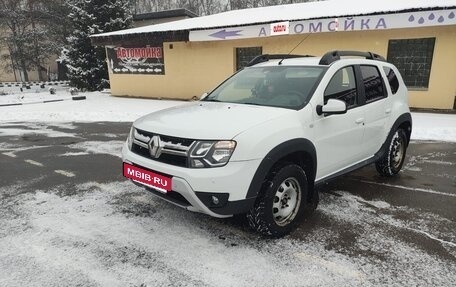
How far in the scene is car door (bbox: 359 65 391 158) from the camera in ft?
14.9

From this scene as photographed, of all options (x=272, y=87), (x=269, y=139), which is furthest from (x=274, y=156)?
(x=272, y=87)

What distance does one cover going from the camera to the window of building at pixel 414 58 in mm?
11695

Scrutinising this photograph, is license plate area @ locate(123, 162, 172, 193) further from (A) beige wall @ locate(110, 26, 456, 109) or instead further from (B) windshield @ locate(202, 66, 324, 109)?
(A) beige wall @ locate(110, 26, 456, 109)

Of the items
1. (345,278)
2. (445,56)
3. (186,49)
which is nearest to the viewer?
(345,278)

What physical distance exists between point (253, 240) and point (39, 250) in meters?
2.05

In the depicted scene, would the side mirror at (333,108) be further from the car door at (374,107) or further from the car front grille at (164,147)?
the car front grille at (164,147)

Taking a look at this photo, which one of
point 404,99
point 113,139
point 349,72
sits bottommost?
point 113,139

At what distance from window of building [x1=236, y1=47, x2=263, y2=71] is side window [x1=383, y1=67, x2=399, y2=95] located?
976 cm

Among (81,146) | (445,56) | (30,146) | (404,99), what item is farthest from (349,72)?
(445,56)

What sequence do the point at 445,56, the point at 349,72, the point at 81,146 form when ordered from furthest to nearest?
the point at 445,56 → the point at 81,146 → the point at 349,72

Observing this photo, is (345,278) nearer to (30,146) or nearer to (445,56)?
(30,146)

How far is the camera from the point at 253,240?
350 centimetres

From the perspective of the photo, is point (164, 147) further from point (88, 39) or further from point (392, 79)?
point (88, 39)

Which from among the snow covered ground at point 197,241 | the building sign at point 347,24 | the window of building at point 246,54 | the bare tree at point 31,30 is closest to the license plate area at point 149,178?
the snow covered ground at point 197,241
